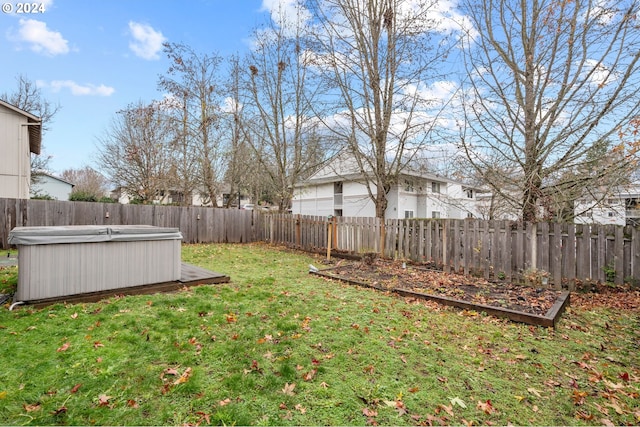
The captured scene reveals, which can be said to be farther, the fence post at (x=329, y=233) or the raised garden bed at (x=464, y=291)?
the fence post at (x=329, y=233)

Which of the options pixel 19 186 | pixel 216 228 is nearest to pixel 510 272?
pixel 216 228

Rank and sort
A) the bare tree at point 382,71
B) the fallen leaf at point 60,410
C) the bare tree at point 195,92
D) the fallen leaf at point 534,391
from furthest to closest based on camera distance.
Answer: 1. the bare tree at point 195,92
2. the bare tree at point 382,71
3. the fallen leaf at point 534,391
4. the fallen leaf at point 60,410

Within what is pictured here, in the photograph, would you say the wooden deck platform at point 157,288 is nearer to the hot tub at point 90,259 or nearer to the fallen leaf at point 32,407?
the hot tub at point 90,259

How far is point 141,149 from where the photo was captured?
61.1 feet

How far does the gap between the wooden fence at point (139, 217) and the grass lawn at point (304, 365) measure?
880cm

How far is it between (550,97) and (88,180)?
44.1 meters

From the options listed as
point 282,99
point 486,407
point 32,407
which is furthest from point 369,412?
point 282,99

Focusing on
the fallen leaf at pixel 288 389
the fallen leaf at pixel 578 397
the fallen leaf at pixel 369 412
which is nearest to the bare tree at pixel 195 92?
the fallen leaf at pixel 288 389

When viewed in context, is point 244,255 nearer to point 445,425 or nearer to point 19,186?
point 445,425

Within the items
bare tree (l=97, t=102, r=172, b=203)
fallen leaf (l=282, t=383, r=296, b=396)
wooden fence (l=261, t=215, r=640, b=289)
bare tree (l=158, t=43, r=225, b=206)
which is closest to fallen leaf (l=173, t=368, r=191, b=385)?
fallen leaf (l=282, t=383, r=296, b=396)

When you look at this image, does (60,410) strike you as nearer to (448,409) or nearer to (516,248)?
(448,409)

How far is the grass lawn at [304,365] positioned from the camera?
2193 mm

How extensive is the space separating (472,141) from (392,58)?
4.44 m

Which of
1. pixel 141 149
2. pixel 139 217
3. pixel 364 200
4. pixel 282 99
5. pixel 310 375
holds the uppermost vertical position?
pixel 282 99
